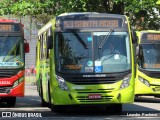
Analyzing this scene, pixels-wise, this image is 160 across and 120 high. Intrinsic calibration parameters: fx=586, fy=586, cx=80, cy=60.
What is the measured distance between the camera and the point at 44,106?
20203 millimetres

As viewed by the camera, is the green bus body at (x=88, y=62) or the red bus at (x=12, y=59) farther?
the red bus at (x=12, y=59)

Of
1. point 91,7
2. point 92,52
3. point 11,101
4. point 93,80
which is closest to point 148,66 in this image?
point 11,101

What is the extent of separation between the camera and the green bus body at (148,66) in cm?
2227

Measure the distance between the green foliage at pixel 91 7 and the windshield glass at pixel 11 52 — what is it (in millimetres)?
10215

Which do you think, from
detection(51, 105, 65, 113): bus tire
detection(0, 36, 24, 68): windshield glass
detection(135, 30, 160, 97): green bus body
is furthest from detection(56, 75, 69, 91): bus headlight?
detection(135, 30, 160, 97): green bus body

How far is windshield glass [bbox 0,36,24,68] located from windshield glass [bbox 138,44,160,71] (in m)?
5.34

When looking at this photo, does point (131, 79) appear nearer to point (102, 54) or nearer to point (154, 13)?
point (102, 54)

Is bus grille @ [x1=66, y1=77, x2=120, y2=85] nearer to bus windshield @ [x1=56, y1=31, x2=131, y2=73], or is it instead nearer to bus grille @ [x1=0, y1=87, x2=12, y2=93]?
bus windshield @ [x1=56, y1=31, x2=131, y2=73]

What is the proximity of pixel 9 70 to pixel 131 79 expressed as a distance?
4731mm

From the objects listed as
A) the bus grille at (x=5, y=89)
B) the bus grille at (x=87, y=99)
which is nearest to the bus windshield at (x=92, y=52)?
the bus grille at (x=87, y=99)

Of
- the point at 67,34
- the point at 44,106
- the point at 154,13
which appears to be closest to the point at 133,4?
the point at 154,13

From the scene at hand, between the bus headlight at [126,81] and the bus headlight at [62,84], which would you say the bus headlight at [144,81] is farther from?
the bus headlight at [62,84]

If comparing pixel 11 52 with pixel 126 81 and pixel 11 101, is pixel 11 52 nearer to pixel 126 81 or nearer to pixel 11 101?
pixel 11 101

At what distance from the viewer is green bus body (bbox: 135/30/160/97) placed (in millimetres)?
22266
